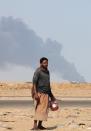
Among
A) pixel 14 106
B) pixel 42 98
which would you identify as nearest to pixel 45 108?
pixel 42 98

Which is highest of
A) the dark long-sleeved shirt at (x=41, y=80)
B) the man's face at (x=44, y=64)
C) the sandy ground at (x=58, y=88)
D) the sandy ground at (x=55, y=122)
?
the sandy ground at (x=58, y=88)

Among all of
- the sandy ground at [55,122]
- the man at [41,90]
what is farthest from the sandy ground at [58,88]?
the man at [41,90]

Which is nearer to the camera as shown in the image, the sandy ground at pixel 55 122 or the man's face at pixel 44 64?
the man's face at pixel 44 64

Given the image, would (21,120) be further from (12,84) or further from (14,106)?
(12,84)

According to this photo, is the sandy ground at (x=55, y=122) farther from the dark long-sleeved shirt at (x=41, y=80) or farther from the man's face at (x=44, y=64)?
the man's face at (x=44, y=64)

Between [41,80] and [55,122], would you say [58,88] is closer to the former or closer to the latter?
[55,122]

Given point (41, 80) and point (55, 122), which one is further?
Answer: point (55, 122)

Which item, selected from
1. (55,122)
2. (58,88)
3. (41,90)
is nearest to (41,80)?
(41,90)

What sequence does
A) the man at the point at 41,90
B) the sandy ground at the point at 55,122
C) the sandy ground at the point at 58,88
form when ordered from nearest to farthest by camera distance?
the man at the point at 41,90, the sandy ground at the point at 55,122, the sandy ground at the point at 58,88

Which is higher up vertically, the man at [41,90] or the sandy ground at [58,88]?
the sandy ground at [58,88]

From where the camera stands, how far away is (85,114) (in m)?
18.8

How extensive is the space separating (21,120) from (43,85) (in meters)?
2.73

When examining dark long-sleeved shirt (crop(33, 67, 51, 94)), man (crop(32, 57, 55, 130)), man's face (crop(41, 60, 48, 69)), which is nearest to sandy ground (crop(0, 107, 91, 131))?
man (crop(32, 57, 55, 130))

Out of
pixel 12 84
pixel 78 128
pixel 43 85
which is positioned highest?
pixel 12 84
